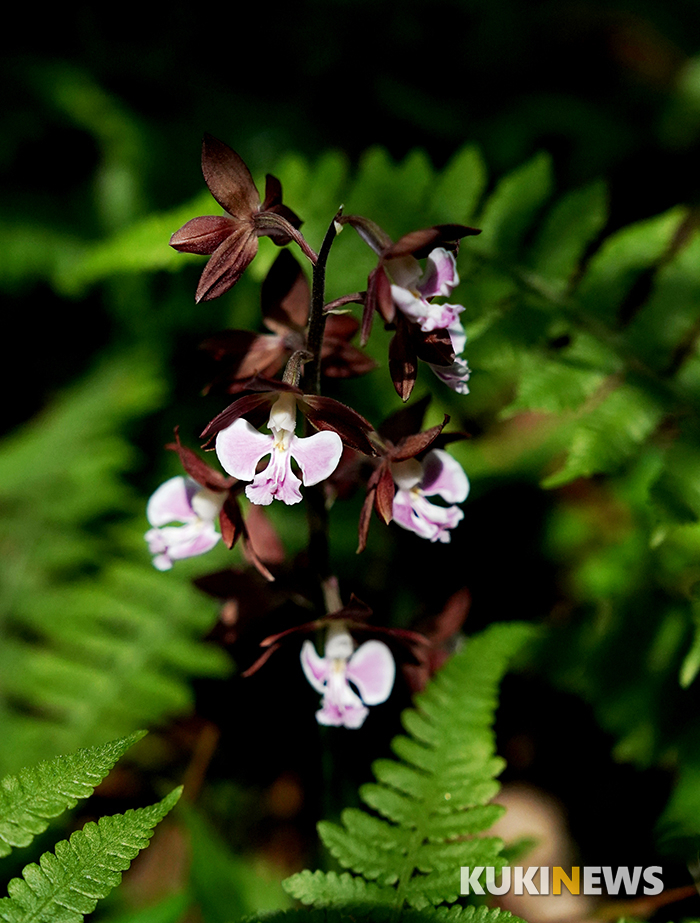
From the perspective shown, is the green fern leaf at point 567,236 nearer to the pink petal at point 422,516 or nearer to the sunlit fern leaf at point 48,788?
the pink petal at point 422,516

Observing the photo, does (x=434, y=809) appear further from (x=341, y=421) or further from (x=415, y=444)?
(x=341, y=421)

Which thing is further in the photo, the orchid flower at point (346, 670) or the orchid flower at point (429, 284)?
the orchid flower at point (346, 670)

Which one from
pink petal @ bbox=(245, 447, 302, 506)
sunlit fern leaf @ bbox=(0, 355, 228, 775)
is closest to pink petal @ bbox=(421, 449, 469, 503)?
pink petal @ bbox=(245, 447, 302, 506)

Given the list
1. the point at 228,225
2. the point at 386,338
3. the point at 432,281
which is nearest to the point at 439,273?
the point at 432,281

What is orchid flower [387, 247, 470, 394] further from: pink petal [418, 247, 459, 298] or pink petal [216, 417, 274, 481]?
pink petal [216, 417, 274, 481]

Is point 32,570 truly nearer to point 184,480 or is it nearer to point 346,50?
point 184,480

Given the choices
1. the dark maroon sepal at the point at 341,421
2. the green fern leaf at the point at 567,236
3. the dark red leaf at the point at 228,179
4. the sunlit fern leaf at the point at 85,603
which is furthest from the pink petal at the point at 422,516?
the sunlit fern leaf at the point at 85,603

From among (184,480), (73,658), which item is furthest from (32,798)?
(73,658)
